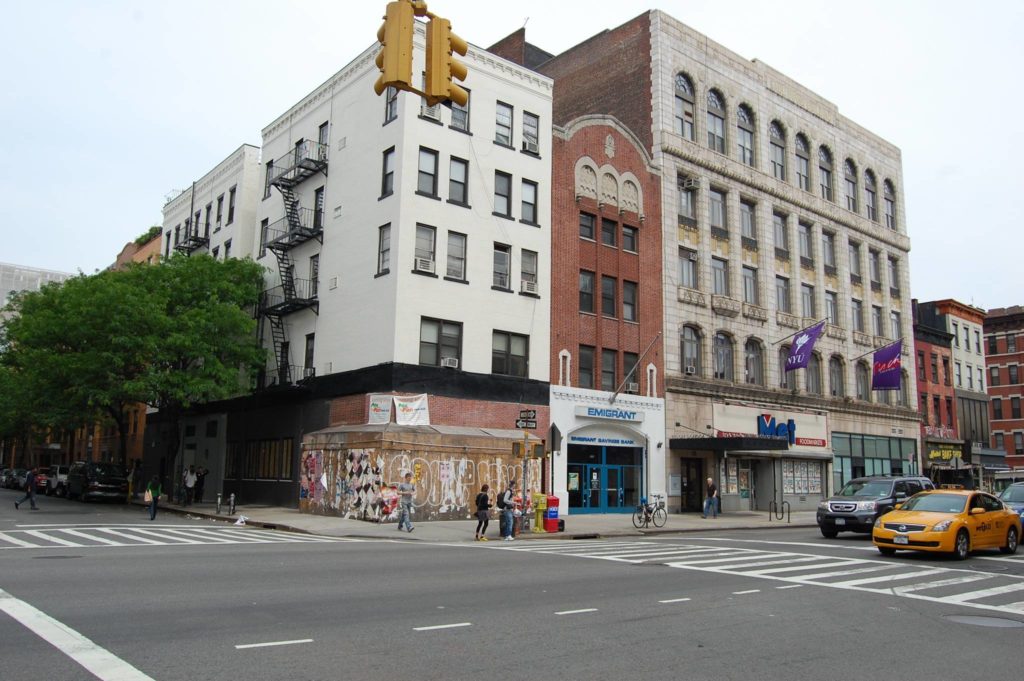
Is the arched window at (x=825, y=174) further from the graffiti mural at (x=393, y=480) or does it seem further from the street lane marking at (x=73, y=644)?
the street lane marking at (x=73, y=644)

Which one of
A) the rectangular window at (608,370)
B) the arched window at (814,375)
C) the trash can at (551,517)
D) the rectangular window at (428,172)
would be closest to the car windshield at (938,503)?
the trash can at (551,517)

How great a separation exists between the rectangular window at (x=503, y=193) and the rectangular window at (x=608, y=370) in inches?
306

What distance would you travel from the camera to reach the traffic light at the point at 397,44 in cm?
836

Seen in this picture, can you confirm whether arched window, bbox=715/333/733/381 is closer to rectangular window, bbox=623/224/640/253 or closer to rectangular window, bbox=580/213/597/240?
rectangular window, bbox=623/224/640/253

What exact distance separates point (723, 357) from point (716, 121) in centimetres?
1301

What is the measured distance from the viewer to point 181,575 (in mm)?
12766

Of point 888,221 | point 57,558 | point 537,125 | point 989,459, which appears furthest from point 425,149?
point 989,459

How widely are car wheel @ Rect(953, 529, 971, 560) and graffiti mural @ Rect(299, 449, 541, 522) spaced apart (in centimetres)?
1630

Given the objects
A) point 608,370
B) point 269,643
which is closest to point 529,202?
point 608,370

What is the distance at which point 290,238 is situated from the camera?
36875 millimetres

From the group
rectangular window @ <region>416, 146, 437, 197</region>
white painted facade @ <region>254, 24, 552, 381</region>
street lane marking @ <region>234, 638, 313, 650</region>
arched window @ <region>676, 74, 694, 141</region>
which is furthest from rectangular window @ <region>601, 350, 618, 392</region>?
street lane marking @ <region>234, 638, 313, 650</region>

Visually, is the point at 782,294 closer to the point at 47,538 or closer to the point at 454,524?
the point at 454,524

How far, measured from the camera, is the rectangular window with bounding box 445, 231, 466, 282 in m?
31.9

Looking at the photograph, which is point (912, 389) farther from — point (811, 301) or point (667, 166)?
point (667, 166)
